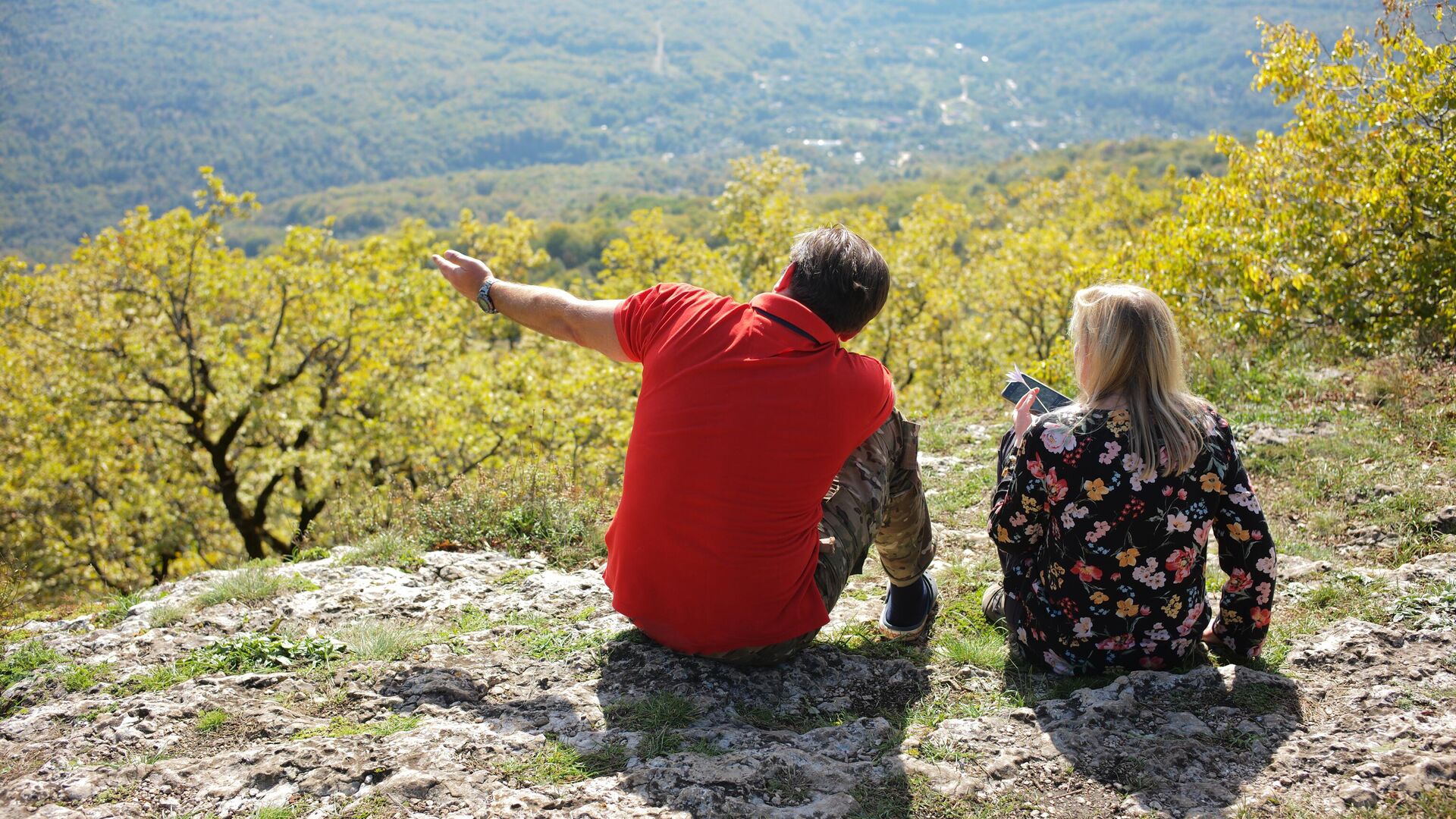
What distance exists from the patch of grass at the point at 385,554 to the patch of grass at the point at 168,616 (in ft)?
3.16

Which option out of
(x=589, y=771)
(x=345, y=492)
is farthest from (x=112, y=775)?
(x=345, y=492)

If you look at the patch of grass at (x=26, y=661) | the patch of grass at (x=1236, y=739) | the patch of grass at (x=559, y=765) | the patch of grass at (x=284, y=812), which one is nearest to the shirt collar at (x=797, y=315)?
the patch of grass at (x=559, y=765)

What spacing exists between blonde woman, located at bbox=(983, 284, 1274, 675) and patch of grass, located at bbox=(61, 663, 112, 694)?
3.70m

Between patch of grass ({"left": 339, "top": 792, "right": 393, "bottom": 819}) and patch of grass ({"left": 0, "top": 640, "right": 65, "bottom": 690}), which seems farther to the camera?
patch of grass ({"left": 0, "top": 640, "right": 65, "bottom": 690})

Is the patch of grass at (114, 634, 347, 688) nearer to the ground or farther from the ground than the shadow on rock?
nearer to the ground

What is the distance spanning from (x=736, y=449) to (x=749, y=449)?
48 millimetres

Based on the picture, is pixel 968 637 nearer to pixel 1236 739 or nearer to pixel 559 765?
pixel 1236 739

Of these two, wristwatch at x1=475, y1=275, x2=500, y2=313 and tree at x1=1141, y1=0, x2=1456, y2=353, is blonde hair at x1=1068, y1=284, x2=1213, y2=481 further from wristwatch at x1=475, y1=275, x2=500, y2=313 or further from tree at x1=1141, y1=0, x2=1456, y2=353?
tree at x1=1141, y1=0, x2=1456, y2=353

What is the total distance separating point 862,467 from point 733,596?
79 cm

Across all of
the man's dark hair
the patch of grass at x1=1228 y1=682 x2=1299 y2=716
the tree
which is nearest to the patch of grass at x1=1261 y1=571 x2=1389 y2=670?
the patch of grass at x1=1228 y1=682 x2=1299 y2=716

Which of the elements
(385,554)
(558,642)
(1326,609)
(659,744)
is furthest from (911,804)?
(385,554)

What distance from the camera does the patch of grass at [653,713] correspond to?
3219 millimetres

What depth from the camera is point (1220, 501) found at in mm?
3354

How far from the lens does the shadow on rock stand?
2.75m
